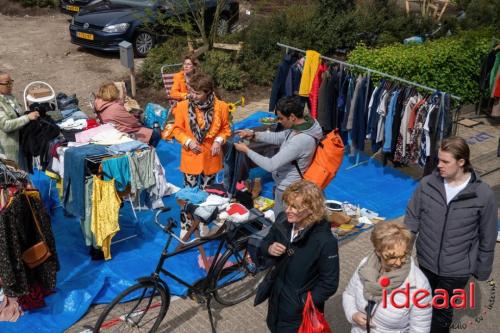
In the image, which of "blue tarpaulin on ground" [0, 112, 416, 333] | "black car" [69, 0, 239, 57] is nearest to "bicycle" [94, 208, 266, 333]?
"blue tarpaulin on ground" [0, 112, 416, 333]

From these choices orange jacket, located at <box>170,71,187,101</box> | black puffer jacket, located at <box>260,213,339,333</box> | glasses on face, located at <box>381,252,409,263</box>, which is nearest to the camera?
glasses on face, located at <box>381,252,409,263</box>

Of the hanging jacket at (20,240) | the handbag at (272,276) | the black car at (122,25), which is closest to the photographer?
the handbag at (272,276)

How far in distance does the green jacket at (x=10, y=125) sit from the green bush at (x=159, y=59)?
18.0 feet

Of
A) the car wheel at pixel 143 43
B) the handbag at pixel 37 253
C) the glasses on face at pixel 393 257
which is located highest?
the glasses on face at pixel 393 257

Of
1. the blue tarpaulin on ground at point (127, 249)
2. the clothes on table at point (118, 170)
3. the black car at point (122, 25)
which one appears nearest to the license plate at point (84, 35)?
the black car at point (122, 25)

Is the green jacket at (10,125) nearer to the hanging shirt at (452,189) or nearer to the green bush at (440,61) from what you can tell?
the hanging shirt at (452,189)

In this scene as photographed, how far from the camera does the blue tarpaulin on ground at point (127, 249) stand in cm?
564

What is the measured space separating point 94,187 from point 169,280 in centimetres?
127

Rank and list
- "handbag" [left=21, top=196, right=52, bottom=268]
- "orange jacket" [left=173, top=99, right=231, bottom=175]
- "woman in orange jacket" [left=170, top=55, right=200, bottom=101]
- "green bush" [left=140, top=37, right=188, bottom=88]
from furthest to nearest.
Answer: "green bush" [left=140, top=37, right=188, bottom=88]
"woman in orange jacket" [left=170, top=55, right=200, bottom=101]
"orange jacket" [left=173, top=99, right=231, bottom=175]
"handbag" [left=21, top=196, right=52, bottom=268]

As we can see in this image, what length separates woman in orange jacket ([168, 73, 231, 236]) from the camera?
6.42 meters

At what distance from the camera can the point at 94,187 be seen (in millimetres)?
6059

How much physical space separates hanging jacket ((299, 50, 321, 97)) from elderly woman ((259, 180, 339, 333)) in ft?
17.6

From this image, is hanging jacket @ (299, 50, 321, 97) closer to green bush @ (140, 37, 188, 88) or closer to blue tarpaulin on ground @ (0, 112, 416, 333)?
blue tarpaulin on ground @ (0, 112, 416, 333)

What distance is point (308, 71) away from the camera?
29.9 ft
